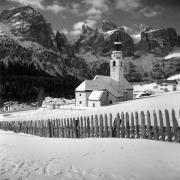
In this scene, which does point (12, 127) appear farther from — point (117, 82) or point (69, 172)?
point (117, 82)

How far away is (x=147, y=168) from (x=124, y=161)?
0.83m

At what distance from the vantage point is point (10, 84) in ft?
458

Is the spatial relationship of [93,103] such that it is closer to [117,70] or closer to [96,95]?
[96,95]

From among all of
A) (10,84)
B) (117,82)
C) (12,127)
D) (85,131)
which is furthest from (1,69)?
(85,131)

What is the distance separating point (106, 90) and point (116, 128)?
185 feet

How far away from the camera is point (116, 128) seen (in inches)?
468

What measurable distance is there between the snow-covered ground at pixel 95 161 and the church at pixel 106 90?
5561 centimetres

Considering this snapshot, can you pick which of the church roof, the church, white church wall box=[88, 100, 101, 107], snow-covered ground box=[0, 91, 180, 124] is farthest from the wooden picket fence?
the church roof

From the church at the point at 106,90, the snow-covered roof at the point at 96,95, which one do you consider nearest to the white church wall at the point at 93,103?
the church at the point at 106,90

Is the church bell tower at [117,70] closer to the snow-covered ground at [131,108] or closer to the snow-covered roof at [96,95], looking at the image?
the snow-covered roof at [96,95]

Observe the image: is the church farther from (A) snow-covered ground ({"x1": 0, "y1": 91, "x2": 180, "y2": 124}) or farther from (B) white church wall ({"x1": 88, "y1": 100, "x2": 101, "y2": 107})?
(A) snow-covered ground ({"x1": 0, "y1": 91, "x2": 180, "y2": 124})

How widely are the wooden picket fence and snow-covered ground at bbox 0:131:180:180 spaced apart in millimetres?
640

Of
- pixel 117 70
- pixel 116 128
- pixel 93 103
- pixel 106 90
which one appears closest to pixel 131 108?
pixel 116 128

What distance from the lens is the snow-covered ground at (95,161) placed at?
21.6ft
